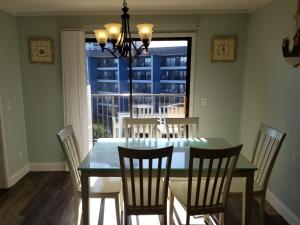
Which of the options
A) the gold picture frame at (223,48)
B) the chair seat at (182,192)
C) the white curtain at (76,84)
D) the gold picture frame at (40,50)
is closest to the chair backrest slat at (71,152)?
the chair seat at (182,192)

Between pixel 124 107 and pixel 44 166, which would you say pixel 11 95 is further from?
pixel 124 107

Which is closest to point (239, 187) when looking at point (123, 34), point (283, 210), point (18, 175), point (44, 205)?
point (283, 210)

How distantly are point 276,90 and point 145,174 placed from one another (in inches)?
71.2

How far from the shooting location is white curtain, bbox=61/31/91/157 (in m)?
3.45

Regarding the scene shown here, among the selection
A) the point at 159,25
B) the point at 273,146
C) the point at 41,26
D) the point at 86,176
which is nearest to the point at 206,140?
the point at 273,146

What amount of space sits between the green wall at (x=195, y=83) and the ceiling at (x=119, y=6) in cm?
9

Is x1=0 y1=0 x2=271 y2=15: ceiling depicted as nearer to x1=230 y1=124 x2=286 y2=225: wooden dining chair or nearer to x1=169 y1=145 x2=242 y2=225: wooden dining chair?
x1=230 y1=124 x2=286 y2=225: wooden dining chair

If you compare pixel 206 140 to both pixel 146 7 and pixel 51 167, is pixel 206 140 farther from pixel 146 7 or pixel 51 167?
pixel 51 167

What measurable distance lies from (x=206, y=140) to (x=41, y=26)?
275cm

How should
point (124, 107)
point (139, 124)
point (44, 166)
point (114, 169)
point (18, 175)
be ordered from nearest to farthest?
1. point (114, 169)
2. point (139, 124)
3. point (18, 175)
4. point (44, 166)
5. point (124, 107)

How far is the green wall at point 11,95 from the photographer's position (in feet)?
10.3

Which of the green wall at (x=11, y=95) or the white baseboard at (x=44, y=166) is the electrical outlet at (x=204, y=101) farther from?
the green wall at (x=11, y=95)

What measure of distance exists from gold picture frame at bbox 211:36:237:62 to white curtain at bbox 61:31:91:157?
1.87m

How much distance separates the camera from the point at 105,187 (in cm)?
224
